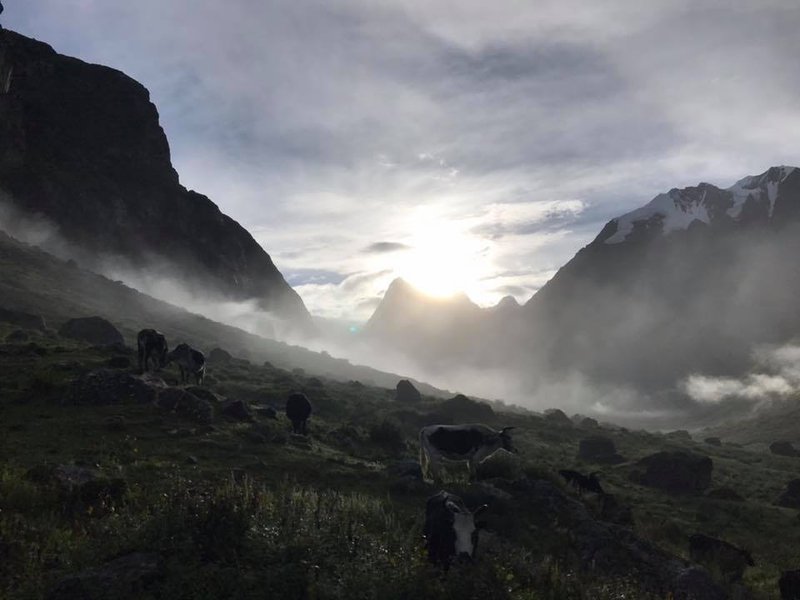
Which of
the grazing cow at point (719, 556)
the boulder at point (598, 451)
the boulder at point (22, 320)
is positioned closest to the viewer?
the grazing cow at point (719, 556)

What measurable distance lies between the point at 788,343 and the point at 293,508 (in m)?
220

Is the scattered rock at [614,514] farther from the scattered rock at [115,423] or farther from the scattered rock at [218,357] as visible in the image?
the scattered rock at [218,357]

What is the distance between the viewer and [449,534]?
432 inches

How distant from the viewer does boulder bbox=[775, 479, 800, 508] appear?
110 ft

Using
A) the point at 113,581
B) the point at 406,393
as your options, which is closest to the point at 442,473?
the point at 113,581

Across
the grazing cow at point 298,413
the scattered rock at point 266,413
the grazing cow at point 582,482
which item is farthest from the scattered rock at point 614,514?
the scattered rock at point 266,413

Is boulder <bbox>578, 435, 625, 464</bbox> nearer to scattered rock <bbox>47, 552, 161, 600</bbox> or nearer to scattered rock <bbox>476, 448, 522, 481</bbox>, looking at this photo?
scattered rock <bbox>476, 448, 522, 481</bbox>

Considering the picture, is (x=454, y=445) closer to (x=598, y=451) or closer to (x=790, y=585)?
(x=790, y=585)

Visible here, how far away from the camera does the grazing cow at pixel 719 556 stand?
19000mm

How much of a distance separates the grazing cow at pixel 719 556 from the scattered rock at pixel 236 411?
2094cm

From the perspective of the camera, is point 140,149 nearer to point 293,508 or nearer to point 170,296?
point 170,296

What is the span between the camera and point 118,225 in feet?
412

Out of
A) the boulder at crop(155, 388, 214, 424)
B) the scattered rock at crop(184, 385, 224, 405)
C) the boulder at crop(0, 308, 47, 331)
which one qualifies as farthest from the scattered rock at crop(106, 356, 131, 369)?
the boulder at crop(0, 308, 47, 331)

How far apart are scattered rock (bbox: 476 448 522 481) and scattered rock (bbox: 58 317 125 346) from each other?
40.3 meters
